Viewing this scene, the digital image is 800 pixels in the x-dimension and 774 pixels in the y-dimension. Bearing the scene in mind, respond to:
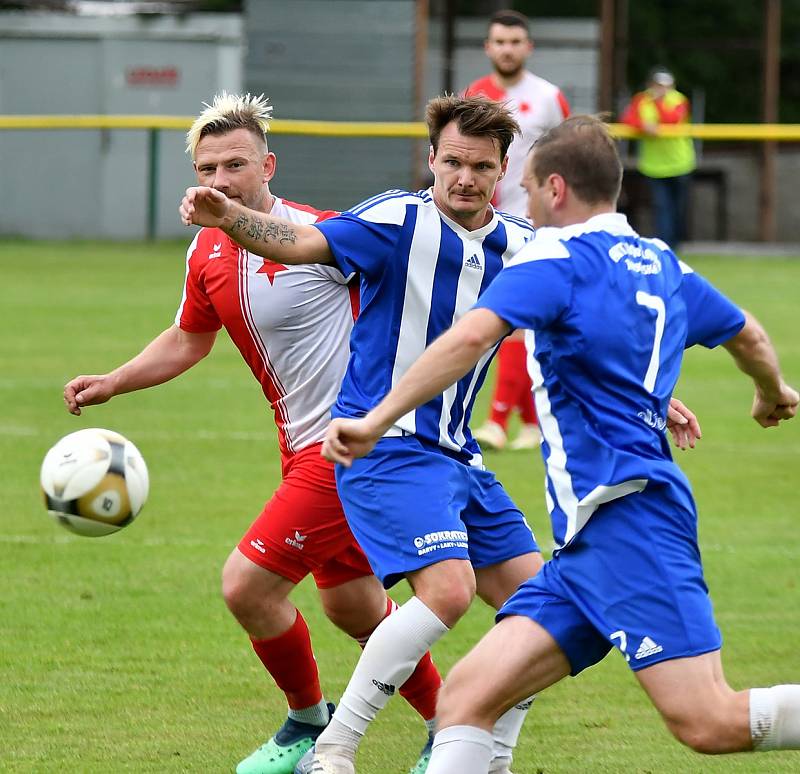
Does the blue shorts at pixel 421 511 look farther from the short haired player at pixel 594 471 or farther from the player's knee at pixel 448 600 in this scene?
the short haired player at pixel 594 471

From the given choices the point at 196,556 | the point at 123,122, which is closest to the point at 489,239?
the point at 196,556

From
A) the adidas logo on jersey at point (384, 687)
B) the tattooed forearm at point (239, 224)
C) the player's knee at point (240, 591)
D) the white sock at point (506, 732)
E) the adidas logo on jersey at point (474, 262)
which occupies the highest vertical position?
the tattooed forearm at point (239, 224)

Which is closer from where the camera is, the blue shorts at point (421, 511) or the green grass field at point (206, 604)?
the blue shorts at point (421, 511)

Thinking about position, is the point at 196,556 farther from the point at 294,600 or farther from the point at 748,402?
the point at 748,402

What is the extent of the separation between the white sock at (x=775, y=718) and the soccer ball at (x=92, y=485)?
7.48 feet

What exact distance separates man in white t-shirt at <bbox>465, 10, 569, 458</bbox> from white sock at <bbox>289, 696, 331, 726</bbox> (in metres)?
5.14

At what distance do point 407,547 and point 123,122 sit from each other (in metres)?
16.3

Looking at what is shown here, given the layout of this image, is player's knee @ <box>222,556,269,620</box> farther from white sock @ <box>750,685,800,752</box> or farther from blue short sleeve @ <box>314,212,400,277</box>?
white sock @ <box>750,685,800,752</box>

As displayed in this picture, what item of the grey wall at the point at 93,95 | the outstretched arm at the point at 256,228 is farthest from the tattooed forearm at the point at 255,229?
the grey wall at the point at 93,95

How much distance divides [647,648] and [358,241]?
5.19 feet

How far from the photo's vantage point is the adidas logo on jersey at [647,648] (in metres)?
4.00

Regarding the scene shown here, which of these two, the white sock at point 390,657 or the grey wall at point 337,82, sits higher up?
the grey wall at point 337,82

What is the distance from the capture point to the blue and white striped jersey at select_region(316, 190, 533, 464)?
16.0 feet

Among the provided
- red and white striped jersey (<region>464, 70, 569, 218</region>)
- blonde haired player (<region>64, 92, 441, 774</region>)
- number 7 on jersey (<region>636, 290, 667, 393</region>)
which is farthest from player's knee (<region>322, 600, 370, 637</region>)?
red and white striped jersey (<region>464, 70, 569, 218</region>)
